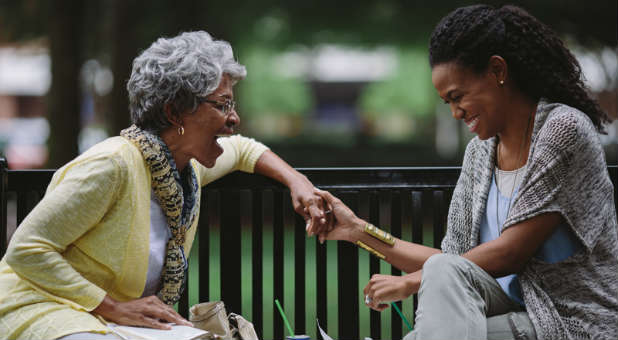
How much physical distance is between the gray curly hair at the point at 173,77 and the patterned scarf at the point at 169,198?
0.36 ft

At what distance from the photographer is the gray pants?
234 cm

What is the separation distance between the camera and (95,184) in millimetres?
2555

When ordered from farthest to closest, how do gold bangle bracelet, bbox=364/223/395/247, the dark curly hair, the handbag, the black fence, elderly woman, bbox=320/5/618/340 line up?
the black fence < gold bangle bracelet, bbox=364/223/395/247 < the handbag < the dark curly hair < elderly woman, bbox=320/5/618/340

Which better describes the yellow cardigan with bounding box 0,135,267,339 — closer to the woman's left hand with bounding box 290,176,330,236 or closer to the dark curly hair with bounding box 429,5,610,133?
the woman's left hand with bounding box 290,176,330,236

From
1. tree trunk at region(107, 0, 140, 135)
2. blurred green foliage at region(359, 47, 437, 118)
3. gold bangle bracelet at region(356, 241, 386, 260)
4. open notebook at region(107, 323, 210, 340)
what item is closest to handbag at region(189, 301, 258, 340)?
open notebook at region(107, 323, 210, 340)

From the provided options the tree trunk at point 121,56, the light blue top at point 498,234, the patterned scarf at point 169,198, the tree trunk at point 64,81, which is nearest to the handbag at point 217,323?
the patterned scarf at point 169,198

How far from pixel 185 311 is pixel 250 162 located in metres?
0.81

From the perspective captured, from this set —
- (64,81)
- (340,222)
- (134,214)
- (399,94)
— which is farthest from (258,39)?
(399,94)

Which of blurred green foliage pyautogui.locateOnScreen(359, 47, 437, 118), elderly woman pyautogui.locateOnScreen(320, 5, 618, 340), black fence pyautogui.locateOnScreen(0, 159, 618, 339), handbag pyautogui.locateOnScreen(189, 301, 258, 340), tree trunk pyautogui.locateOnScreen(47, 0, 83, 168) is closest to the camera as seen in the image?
elderly woman pyautogui.locateOnScreen(320, 5, 618, 340)

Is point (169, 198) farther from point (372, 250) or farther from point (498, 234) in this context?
point (498, 234)

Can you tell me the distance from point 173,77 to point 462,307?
1.47m

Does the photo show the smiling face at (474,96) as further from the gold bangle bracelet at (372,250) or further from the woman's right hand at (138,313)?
the woman's right hand at (138,313)

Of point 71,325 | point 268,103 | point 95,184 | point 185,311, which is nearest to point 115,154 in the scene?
point 95,184

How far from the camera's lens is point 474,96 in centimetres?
279
